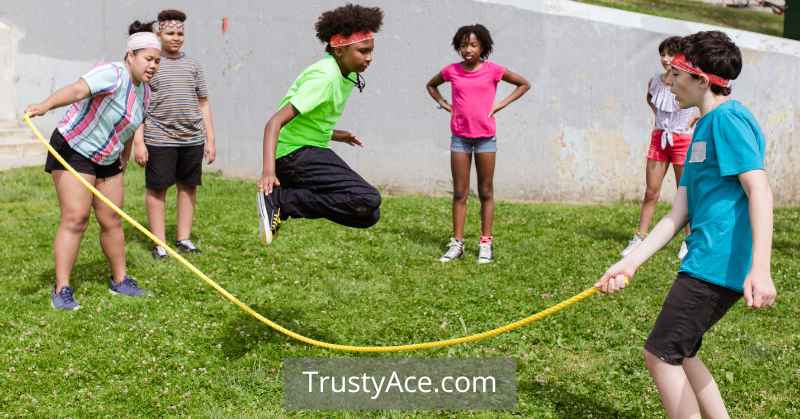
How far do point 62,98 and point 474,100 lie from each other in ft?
13.0

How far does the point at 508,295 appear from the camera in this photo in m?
7.57

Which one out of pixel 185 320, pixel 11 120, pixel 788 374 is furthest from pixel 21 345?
pixel 11 120

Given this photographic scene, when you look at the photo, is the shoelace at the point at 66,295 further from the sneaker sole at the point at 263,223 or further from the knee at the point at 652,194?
the knee at the point at 652,194

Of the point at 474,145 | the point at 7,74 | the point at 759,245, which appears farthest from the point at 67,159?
the point at 7,74

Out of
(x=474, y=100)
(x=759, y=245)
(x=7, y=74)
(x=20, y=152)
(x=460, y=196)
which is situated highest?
(x=759, y=245)

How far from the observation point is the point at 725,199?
4.20 metres

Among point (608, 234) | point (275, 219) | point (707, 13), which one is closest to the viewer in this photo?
point (275, 219)

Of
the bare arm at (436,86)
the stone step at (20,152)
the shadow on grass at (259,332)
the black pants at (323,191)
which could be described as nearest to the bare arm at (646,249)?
the black pants at (323,191)

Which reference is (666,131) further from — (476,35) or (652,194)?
(476,35)

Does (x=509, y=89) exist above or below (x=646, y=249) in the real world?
below

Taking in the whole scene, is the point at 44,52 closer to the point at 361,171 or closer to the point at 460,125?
the point at 361,171

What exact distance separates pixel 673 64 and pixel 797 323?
3.46m

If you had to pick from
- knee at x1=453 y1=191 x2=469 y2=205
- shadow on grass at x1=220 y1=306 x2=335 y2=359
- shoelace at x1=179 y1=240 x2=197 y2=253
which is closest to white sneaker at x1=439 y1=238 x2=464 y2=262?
knee at x1=453 y1=191 x2=469 y2=205

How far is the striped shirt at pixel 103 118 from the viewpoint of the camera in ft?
21.8
